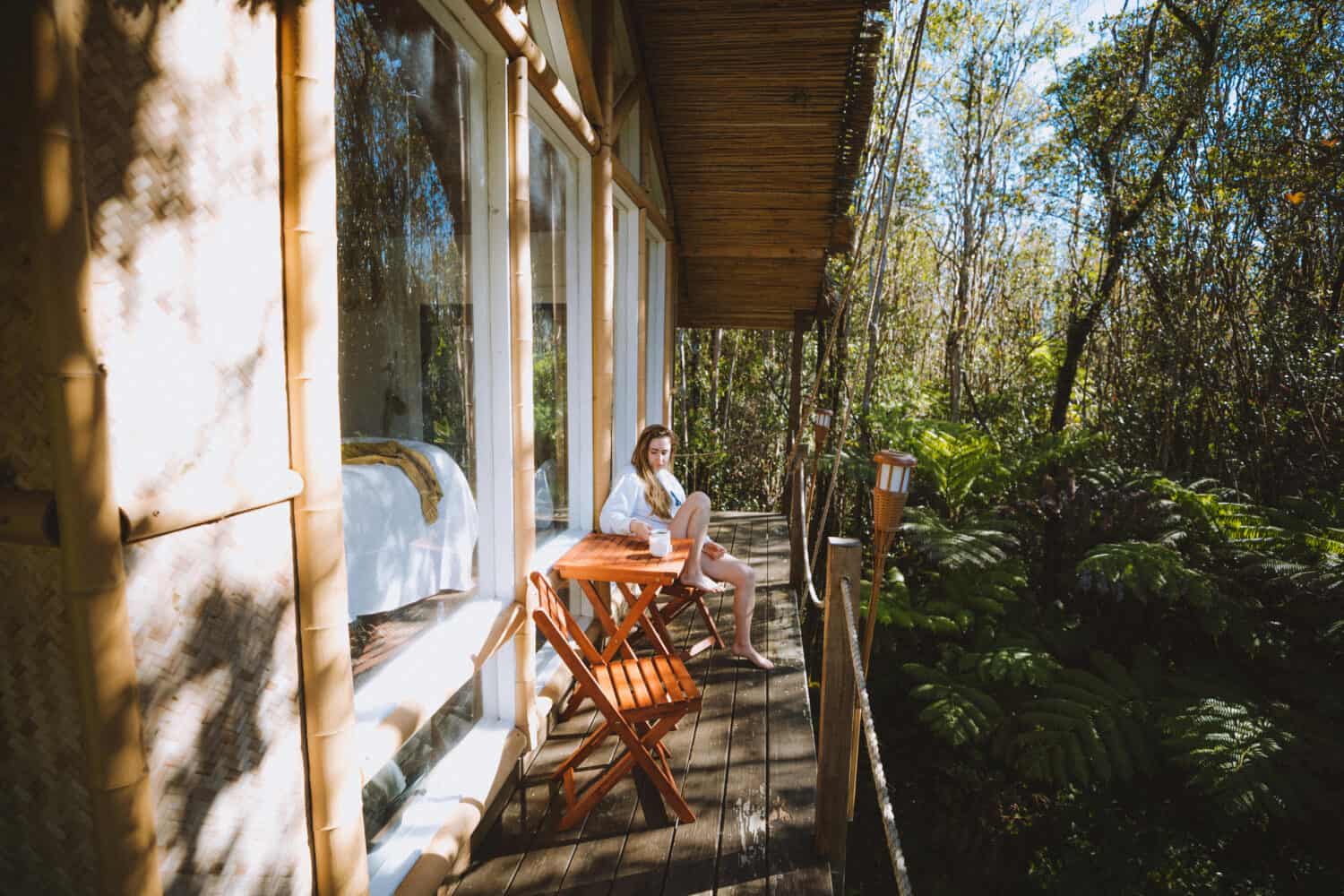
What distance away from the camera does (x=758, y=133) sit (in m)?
5.24

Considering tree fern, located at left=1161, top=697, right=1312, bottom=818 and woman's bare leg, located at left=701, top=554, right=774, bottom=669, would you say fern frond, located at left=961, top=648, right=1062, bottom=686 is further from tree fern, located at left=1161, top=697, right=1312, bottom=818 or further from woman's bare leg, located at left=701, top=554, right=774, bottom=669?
woman's bare leg, located at left=701, top=554, right=774, bottom=669

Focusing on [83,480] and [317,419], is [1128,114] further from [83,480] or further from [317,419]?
[83,480]

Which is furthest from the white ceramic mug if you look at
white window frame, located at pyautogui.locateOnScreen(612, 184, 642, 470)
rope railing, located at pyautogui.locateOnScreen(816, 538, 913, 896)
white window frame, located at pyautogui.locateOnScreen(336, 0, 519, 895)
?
white window frame, located at pyautogui.locateOnScreen(612, 184, 642, 470)

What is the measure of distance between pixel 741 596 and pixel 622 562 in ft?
3.19

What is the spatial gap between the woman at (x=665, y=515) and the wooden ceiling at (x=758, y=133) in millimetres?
2278

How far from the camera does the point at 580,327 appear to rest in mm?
4121

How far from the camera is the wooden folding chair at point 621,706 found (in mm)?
2646

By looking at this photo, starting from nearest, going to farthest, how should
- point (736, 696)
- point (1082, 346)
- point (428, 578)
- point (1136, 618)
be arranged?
point (428, 578) < point (736, 696) < point (1136, 618) < point (1082, 346)

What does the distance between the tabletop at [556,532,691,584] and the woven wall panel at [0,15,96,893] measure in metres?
2.11

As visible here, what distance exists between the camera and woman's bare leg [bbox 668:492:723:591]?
12.4 ft

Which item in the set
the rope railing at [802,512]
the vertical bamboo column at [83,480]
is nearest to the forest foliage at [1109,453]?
the rope railing at [802,512]

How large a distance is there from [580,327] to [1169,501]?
13.9ft

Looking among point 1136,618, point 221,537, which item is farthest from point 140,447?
point 1136,618

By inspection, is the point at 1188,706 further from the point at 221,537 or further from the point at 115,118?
the point at 115,118
